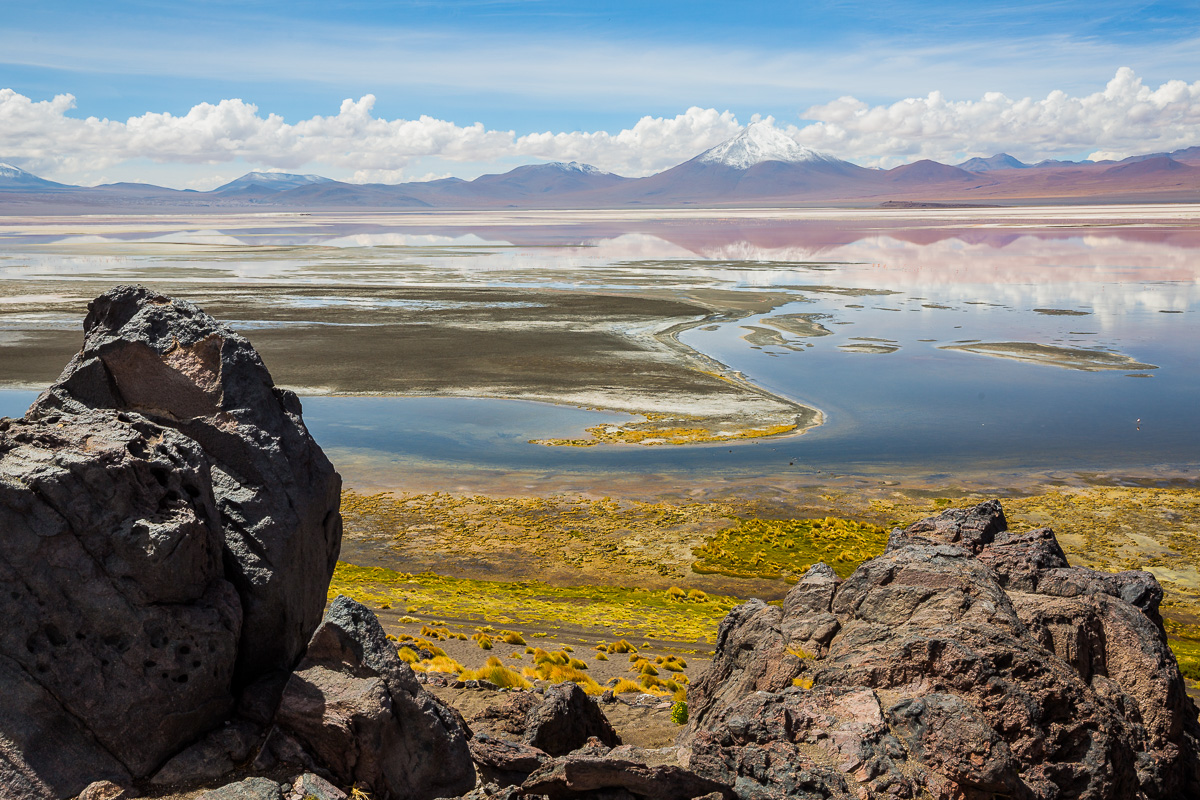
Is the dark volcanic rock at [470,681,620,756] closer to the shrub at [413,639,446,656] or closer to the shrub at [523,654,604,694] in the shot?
the shrub at [523,654,604,694]

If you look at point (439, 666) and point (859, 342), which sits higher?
point (859, 342)

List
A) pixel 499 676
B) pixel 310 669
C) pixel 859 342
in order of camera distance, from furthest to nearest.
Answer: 1. pixel 859 342
2. pixel 499 676
3. pixel 310 669

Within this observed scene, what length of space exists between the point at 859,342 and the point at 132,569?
49.7 m

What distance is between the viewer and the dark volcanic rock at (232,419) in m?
9.79

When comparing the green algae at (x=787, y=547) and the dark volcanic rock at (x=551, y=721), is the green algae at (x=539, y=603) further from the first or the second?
the dark volcanic rock at (x=551, y=721)

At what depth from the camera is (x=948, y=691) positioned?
31.2ft

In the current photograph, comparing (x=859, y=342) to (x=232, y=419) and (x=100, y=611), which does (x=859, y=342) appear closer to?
(x=232, y=419)

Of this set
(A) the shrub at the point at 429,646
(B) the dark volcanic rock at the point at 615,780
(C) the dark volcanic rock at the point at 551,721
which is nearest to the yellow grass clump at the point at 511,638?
(A) the shrub at the point at 429,646

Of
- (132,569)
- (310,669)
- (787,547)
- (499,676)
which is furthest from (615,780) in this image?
Result: (787,547)

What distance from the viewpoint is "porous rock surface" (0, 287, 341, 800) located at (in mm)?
7805

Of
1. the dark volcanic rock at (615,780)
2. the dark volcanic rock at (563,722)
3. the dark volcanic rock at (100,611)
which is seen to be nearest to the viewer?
the dark volcanic rock at (100,611)

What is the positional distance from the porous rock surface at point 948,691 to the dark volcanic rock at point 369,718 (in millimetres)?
2356

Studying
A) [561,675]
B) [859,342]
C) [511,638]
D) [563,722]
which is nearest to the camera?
[563,722]

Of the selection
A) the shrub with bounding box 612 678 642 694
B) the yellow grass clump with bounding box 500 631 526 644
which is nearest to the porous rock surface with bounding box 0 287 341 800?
the shrub with bounding box 612 678 642 694
